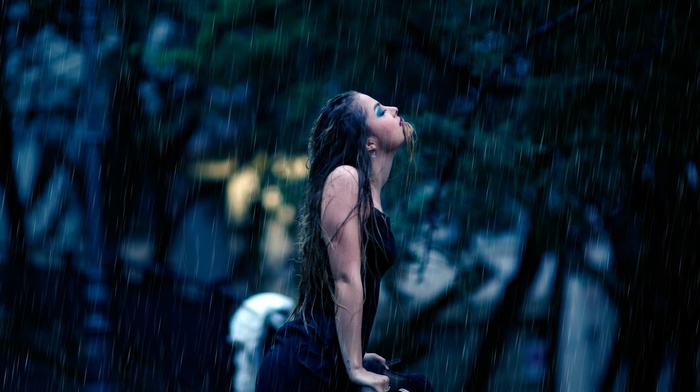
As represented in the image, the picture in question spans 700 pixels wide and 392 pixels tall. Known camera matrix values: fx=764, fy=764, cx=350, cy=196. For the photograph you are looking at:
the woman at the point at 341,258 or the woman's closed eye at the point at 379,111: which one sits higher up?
the woman's closed eye at the point at 379,111

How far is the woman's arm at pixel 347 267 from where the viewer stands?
2.39m

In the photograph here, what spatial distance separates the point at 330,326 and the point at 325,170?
1.75ft

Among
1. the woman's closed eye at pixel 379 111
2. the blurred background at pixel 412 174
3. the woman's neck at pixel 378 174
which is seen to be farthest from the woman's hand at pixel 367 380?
the blurred background at pixel 412 174

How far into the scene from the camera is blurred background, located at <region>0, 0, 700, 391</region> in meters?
6.44

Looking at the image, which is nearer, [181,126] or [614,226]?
[614,226]

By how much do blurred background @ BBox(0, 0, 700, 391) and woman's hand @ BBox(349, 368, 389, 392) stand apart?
411 centimetres

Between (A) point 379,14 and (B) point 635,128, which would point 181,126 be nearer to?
(A) point 379,14

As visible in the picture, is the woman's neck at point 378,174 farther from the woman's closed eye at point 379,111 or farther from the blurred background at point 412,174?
the blurred background at point 412,174

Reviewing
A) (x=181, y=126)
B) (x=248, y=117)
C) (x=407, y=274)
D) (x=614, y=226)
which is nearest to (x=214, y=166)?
(x=181, y=126)

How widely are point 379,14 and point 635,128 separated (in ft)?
8.07

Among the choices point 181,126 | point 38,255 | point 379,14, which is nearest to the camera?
point 379,14

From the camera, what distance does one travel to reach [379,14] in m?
6.99

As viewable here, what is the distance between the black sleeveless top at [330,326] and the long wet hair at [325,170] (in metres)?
0.04

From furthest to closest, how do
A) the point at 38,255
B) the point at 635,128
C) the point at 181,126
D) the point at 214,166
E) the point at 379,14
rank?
the point at 38,255
the point at 214,166
the point at 181,126
the point at 379,14
the point at 635,128
